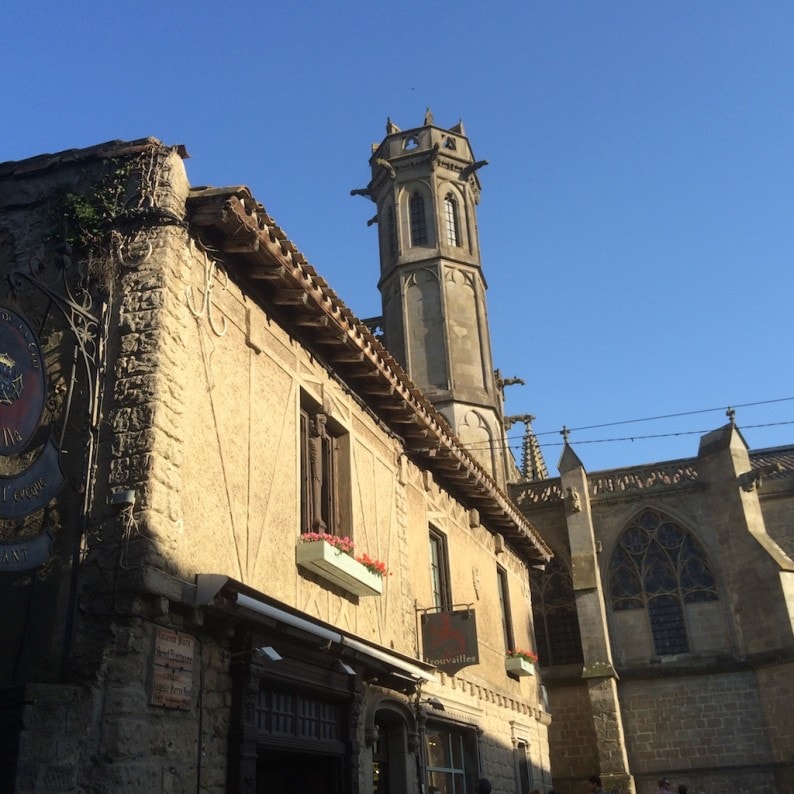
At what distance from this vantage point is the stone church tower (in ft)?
78.8

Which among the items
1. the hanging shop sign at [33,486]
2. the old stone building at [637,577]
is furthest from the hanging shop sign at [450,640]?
the old stone building at [637,577]

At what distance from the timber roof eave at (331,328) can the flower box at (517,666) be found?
241 cm

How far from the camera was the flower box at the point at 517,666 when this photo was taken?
1365 cm

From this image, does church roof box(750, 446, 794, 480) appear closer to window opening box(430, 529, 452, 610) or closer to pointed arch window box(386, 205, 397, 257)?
pointed arch window box(386, 205, 397, 257)

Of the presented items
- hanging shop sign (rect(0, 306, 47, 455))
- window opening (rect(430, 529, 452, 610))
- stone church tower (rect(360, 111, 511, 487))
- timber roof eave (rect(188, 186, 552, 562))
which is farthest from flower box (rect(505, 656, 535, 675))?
hanging shop sign (rect(0, 306, 47, 455))

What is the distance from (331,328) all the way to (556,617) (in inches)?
654

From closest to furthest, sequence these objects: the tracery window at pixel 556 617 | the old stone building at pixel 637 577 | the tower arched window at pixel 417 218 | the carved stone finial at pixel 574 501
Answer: the old stone building at pixel 637 577 → the tracery window at pixel 556 617 → the carved stone finial at pixel 574 501 → the tower arched window at pixel 417 218

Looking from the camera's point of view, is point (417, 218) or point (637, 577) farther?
point (417, 218)

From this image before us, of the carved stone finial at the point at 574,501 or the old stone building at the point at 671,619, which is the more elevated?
the carved stone finial at the point at 574,501

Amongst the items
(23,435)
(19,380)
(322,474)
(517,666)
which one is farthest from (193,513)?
(517,666)

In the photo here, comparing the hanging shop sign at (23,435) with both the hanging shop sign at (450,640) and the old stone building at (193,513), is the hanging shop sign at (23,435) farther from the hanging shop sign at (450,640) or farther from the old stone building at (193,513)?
the hanging shop sign at (450,640)

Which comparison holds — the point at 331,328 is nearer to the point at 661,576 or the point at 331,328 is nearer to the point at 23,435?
the point at 23,435

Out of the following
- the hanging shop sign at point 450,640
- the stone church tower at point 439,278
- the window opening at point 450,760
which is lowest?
the window opening at point 450,760

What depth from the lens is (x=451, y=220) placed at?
2706cm
